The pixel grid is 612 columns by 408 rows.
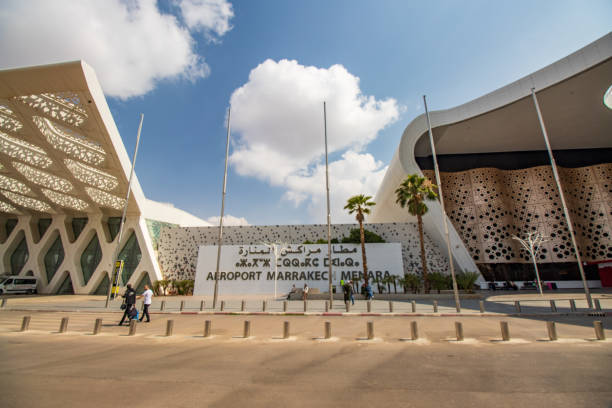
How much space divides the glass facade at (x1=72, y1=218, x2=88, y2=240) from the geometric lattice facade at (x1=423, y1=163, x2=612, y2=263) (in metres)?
43.8

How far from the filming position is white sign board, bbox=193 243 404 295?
83.4 feet

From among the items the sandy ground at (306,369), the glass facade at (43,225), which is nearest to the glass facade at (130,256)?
the glass facade at (43,225)

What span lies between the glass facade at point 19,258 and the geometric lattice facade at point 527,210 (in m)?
52.3

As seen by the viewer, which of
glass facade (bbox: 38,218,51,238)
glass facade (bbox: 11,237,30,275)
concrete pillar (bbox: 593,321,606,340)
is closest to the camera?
concrete pillar (bbox: 593,321,606,340)

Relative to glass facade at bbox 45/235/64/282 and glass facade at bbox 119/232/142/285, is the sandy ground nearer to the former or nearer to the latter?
glass facade at bbox 119/232/142/285

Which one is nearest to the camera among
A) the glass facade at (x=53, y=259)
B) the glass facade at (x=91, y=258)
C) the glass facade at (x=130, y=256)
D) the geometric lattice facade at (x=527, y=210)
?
the glass facade at (x=130, y=256)

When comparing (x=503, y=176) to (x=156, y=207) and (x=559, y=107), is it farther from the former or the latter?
(x=156, y=207)

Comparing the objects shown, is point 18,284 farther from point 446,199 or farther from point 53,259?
point 446,199

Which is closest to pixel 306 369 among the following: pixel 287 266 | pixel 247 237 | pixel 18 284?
pixel 287 266

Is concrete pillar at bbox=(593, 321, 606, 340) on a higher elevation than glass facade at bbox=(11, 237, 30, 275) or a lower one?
lower

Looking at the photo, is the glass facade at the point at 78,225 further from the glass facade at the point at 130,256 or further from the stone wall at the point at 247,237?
the stone wall at the point at 247,237

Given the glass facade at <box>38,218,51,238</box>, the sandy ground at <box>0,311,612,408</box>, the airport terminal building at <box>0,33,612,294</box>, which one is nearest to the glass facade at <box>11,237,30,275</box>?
the airport terminal building at <box>0,33,612,294</box>

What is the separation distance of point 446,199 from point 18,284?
1976 inches

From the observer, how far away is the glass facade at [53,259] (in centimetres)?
3050
